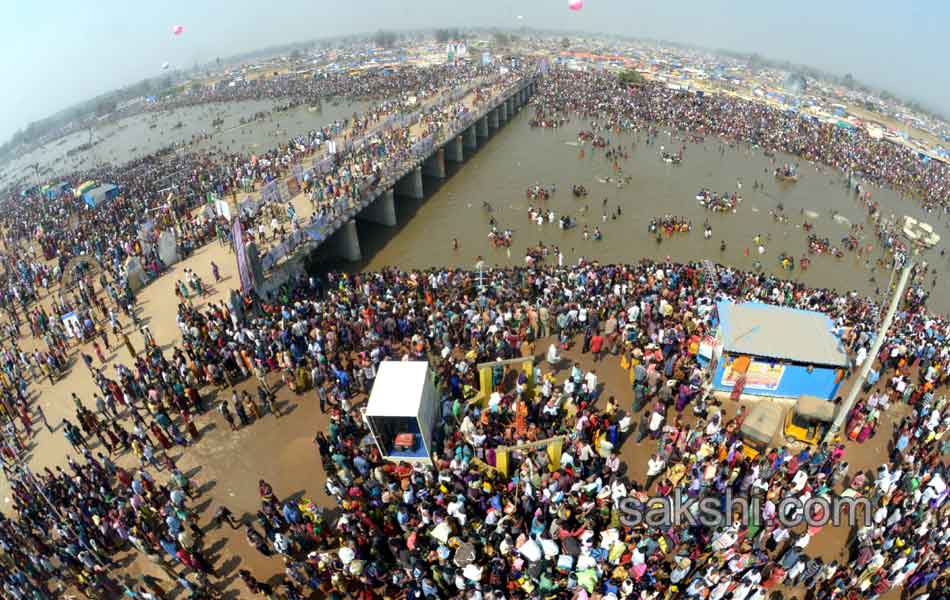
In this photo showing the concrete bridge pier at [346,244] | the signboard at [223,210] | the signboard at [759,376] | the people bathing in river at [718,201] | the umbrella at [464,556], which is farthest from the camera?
the people bathing in river at [718,201]

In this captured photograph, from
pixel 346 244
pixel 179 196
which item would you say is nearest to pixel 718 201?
pixel 346 244

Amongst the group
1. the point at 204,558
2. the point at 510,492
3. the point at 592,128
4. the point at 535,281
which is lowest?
the point at 204,558

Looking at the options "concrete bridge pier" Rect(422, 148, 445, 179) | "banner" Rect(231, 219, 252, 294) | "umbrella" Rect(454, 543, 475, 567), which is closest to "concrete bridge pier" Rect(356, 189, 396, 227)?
"concrete bridge pier" Rect(422, 148, 445, 179)

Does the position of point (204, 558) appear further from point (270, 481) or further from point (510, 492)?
point (510, 492)

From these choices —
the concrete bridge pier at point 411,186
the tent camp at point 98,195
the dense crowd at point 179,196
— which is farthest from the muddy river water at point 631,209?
the tent camp at point 98,195

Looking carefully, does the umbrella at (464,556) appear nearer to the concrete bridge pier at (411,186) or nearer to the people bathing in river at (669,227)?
the people bathing in river at (669,227)

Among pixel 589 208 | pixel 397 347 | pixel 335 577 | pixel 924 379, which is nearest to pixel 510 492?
pixel 335 577
